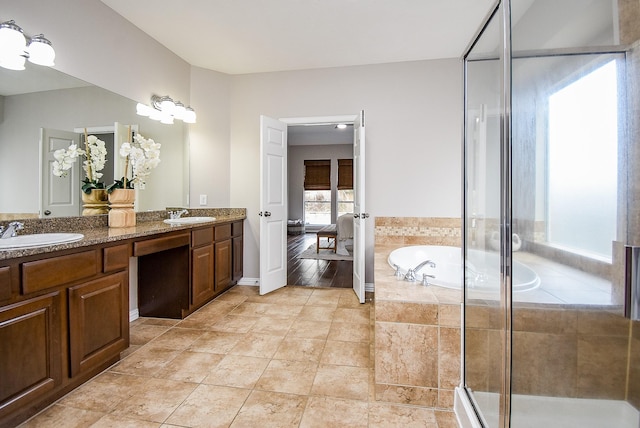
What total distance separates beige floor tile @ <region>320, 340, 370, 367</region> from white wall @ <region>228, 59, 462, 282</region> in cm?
141

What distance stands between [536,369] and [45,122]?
9.60 feet

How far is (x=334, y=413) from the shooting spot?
1468mm

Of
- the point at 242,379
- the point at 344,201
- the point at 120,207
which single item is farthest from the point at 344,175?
the point at 242,379

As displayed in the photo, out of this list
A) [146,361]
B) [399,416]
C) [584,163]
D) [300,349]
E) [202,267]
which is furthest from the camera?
[202,267]

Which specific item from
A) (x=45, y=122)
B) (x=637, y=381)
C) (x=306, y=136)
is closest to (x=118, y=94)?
(x=45, y=122)

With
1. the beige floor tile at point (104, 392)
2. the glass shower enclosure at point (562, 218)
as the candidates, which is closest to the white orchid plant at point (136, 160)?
the beige floor tile at point (104, 392)

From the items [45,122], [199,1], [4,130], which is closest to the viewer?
[4,130]

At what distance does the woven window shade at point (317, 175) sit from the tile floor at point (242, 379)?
601cm

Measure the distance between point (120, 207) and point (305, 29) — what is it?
7.22 feet

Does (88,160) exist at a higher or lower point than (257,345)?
higher

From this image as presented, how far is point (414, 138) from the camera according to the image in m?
3.38

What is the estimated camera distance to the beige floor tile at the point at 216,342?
211 cm

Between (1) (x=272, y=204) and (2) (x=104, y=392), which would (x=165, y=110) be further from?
(2) (x=104, y=392)

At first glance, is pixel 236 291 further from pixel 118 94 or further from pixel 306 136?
pixel 306 136
